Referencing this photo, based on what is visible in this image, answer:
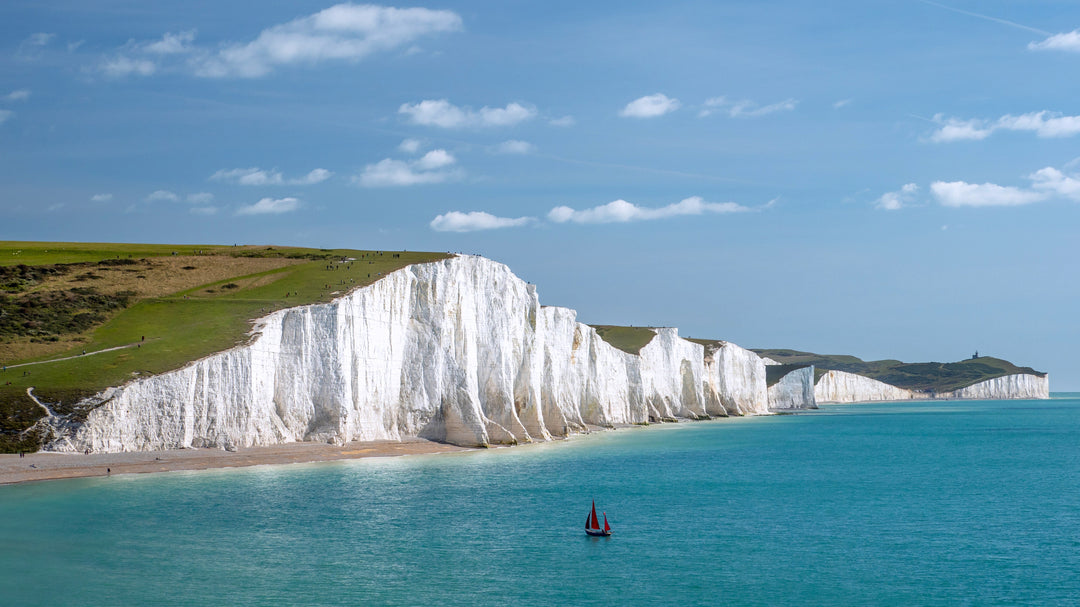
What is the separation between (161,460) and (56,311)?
16.8 meters

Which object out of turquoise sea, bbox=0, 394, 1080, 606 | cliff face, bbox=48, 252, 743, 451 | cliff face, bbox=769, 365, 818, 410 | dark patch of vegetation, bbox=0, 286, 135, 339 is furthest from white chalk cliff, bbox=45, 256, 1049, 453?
cliff face, bbox=769, 365, 818, 410

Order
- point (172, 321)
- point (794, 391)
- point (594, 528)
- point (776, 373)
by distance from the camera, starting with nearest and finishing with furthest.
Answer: point (594, 528)
point (172, 321)
point (776, 373)
point (794, 391)

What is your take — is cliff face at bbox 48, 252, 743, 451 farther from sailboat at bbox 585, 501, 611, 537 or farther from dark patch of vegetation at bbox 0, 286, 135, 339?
sailboat at bbox 585, 501, 611, 537

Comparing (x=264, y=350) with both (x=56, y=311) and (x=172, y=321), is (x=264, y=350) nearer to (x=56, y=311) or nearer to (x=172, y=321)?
(x=172, y=321)

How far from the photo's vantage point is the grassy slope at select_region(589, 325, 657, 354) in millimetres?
103688

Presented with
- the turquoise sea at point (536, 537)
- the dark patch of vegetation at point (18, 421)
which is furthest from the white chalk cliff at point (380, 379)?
the turquoise sea at point (536, 537)

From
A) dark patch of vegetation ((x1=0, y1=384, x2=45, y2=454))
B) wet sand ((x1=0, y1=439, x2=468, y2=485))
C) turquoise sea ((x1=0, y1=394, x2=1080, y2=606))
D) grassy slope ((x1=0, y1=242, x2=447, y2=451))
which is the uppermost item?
grassy slope ((x1=0, y1=242, x2=447, y2=451))

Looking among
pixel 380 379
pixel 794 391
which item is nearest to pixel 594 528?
pixel 380 379

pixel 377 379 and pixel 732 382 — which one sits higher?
pixel 377 379

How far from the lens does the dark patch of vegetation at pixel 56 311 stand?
163 feet

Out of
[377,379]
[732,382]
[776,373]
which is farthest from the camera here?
[776,373]

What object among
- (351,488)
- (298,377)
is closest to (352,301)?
(298,377)

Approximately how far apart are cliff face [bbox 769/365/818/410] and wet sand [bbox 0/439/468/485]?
12282cm

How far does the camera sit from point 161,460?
4078 cm
